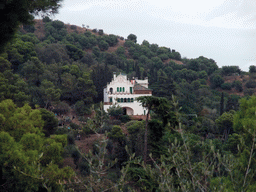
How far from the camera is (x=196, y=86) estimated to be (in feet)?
223

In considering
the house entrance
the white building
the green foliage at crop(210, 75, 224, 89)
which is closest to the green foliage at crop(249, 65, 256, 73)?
the green foliage at crop(210, 75, 224, 89)

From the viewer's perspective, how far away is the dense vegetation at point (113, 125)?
654 cm

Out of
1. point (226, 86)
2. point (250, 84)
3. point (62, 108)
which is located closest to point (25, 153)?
point (62, 108)

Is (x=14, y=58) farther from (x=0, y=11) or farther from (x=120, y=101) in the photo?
(x=0, y=11)

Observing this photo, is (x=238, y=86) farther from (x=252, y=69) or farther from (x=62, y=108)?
(x=62, y=108)

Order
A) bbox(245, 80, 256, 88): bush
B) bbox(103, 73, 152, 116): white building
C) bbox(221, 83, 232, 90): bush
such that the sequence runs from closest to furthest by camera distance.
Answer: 1. bbox(103, 73, 152, 116): white building
2. bbox(245, 80, 256, 88): bush
3. bbox(221, 83, 232, 90): bush

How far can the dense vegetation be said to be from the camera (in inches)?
258

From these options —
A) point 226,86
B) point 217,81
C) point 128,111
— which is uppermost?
point 217,81

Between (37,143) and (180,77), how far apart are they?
2423 inches

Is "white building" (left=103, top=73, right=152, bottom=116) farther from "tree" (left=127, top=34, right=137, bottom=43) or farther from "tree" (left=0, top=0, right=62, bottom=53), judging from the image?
"tree" (left=127, top=34, right=137, bottom=43)

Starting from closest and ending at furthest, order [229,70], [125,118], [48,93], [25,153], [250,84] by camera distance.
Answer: [25,153] < [48,93] < [125,118] < [250,84] < [229,70]

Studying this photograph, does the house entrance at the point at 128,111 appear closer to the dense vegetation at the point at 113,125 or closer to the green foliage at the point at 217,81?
the dense vegetation at the point at 113,125

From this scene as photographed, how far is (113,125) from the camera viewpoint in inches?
1438

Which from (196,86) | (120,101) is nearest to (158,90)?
(120,101)
